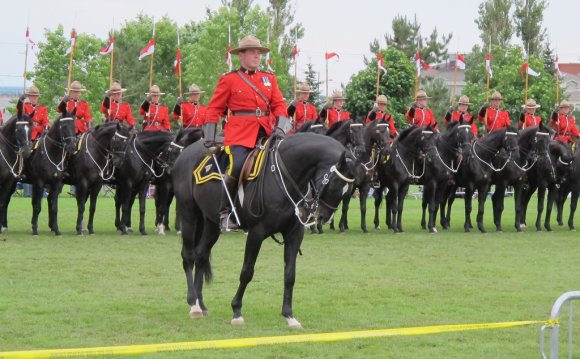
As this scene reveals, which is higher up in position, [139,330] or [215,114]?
[215,114]

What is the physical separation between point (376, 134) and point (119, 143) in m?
5.18

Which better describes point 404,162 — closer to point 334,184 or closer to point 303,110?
point 303,110

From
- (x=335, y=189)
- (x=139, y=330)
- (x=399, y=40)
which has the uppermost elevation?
(x=399, y=40)

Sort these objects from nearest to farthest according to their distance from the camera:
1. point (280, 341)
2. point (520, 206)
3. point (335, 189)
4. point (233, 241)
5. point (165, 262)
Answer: point (280, 341), point (335, 189), point (165, 262), point (233, 241), point (520, 206)

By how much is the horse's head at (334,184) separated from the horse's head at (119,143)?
1203 cm

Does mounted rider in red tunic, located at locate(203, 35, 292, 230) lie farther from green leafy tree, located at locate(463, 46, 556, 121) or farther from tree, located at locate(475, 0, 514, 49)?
tree, located at locate(475, 0, 514, 49)

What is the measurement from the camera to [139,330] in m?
10.4

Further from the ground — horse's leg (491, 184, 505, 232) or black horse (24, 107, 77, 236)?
black horse (24, 107, 77, 236)

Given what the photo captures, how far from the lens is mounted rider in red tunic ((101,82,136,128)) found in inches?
923

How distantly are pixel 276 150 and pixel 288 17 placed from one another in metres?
68.7

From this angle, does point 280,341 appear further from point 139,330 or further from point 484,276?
point 484,276

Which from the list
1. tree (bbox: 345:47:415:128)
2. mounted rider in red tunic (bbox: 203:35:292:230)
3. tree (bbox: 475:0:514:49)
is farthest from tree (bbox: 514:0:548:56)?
mounted rider in red tunic (bbox: 203:35:292:230)

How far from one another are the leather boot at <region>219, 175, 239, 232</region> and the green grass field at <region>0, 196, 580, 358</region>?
3.21ft

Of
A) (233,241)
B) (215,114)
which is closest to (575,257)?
(233,241)
